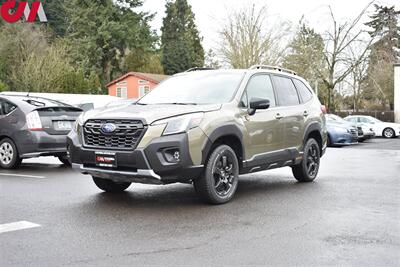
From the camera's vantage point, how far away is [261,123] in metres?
7.36

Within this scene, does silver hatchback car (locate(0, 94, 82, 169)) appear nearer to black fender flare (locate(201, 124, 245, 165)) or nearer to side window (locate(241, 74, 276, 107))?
side window (locate(241, 74, 276, 107))

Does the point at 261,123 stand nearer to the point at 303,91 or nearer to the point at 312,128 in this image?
the point at 312,128

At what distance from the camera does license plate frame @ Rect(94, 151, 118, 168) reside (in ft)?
20.4

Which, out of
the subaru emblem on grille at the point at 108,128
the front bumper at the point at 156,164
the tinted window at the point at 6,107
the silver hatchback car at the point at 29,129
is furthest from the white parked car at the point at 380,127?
the subaru emblem on grille at the point at 108,128

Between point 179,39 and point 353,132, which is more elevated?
point 179,39

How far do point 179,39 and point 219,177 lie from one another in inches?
2604

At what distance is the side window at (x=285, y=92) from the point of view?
812 centimetres

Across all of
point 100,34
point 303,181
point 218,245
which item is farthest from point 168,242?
point 100,34

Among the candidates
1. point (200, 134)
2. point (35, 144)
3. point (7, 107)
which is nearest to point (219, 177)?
point (200, 134)

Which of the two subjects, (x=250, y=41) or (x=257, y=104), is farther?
(x=250, y=41)

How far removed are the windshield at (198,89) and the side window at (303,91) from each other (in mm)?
1690

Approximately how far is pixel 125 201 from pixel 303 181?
133 inches

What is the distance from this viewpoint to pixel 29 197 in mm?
6945

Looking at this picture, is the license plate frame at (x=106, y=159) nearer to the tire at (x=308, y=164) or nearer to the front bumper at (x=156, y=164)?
the front bumper at (x=156, y=164)
